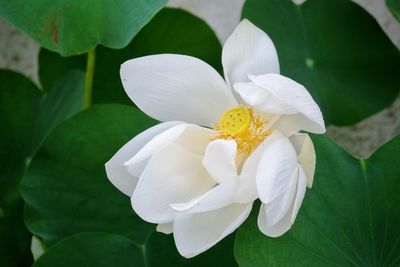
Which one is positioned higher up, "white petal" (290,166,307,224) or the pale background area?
"white petal" (290,166,307,224)

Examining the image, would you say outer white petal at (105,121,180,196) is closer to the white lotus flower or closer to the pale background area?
the white lotus flower

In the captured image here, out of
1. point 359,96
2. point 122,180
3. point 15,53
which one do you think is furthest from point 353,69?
point 15,53

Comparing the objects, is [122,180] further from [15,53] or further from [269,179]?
[15,53]

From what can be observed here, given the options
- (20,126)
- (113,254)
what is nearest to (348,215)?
(113,254)

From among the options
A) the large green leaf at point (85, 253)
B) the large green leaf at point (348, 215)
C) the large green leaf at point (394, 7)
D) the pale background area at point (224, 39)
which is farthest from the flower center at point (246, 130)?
the pale background area at point (224, 39)

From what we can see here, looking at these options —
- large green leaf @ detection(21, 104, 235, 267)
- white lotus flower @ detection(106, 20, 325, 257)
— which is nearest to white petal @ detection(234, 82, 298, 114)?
white lotus flower @ detection(106, 20, 325, 257)

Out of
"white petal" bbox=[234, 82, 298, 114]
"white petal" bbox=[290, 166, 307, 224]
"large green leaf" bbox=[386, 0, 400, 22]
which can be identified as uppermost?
"white petal" bbox=[234, 82, 298, 114]

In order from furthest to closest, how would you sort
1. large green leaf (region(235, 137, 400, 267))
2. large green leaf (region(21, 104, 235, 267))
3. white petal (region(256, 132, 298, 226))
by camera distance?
1. large green leaf (region(21, 104, 235, 267))
2. large green leaf (region(235, 137, 400, 267))
3. white petal (region(256, 132, 298, 226))
